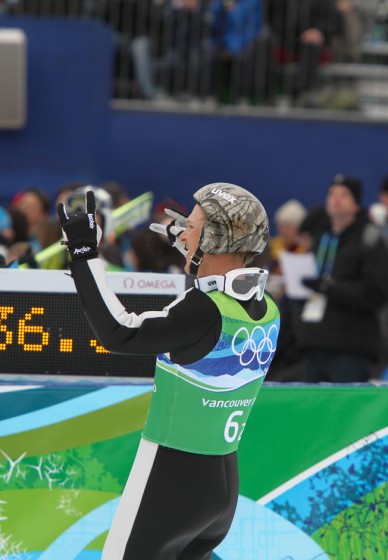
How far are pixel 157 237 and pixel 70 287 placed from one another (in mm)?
2252

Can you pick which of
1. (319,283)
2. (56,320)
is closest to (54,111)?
(319,283)

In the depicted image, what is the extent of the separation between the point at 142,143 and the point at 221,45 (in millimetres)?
1552

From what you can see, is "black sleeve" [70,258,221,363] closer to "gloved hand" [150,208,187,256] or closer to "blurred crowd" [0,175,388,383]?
"gloved hand" [150,208,187,256]

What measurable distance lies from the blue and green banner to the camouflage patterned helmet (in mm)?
1115

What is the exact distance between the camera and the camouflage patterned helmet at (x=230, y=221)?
11.5ft

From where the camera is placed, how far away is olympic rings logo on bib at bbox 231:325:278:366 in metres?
3.55

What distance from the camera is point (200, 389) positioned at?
11.6 feet

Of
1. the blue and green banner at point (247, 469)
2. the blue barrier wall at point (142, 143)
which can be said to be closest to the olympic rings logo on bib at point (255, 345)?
the blue and green banner at point (247, 469)

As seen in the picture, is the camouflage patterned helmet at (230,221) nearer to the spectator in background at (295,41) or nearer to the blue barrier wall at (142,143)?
the blue barrier wall at (142,143)

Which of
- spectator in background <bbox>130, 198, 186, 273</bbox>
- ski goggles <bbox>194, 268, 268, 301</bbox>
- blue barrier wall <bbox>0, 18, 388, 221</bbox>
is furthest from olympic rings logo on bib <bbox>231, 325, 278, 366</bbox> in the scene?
blue barrier wall <bbox>0, 18, 388, 221</bbox>

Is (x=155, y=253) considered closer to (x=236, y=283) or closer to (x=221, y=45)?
(x=236, y=283)

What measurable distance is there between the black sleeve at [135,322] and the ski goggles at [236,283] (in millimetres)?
103

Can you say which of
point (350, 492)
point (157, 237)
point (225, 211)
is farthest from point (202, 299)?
point (157, 237)

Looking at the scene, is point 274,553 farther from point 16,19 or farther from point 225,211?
point 16,19
